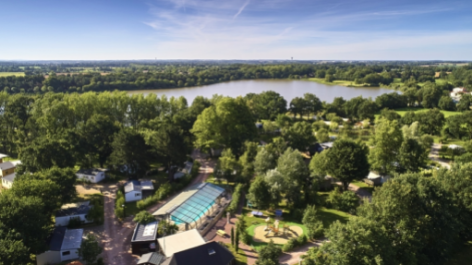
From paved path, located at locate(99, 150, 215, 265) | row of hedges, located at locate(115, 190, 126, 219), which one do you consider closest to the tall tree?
paved path, located at locate(99, 150, 215, 265)

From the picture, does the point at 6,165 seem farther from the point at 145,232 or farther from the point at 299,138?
the point at 299,138

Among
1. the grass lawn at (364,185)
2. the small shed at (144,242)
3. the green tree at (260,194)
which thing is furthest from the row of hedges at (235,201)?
the grass lawn at (364,185)

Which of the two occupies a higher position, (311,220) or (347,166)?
(347,166)

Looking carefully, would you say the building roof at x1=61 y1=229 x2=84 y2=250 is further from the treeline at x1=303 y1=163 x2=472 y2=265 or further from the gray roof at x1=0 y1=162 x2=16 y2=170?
the gray roof at x1=0 y1=162 x2=16 y2=170

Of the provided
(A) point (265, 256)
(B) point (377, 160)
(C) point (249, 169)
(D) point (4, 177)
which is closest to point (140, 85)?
(D) point (4, 177)

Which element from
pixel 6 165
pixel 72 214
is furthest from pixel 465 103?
pixel 6 165

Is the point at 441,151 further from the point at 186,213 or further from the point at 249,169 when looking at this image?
the point at 186,213
